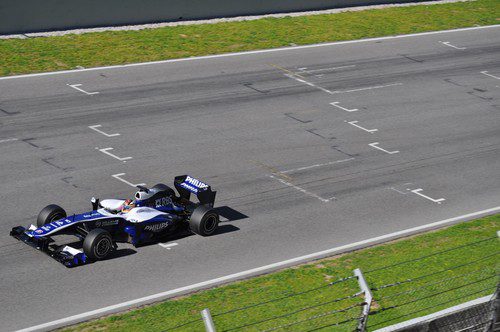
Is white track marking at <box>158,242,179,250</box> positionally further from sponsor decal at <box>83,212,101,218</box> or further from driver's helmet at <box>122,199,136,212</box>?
sponsor decal at <box>83,212,101,218</box>

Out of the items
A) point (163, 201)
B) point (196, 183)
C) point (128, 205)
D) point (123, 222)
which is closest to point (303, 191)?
point (196, 183)

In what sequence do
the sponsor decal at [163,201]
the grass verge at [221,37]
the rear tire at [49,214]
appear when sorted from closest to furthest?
the rear tire at [49,214]
the sponsor decal at [163,201]
the grass verge at [221,37]

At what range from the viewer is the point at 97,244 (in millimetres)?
16344

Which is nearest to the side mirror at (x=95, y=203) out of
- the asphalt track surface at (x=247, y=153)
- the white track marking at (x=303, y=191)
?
the asphalt track surface at (x=247, y=153)

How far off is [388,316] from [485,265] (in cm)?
282

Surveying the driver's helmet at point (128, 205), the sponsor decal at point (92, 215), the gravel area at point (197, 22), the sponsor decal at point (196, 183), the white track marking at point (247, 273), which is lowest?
the white track marking at point (247, 273)

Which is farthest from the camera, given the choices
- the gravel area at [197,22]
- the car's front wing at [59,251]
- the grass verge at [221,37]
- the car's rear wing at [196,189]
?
the gravel area at [197,22]

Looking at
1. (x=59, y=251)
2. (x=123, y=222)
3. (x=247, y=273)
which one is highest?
(x=123, y=222)

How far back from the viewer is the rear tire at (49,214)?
1712cm

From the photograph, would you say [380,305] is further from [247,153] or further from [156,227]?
[247,153]

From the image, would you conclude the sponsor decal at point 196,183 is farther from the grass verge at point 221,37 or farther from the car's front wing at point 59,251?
the grass verge at point 221,37

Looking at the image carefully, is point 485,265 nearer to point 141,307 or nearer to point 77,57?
point 141,307

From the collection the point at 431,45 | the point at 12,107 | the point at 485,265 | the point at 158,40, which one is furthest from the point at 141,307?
the point at 431,45

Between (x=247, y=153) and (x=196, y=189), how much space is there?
14.7 ft
